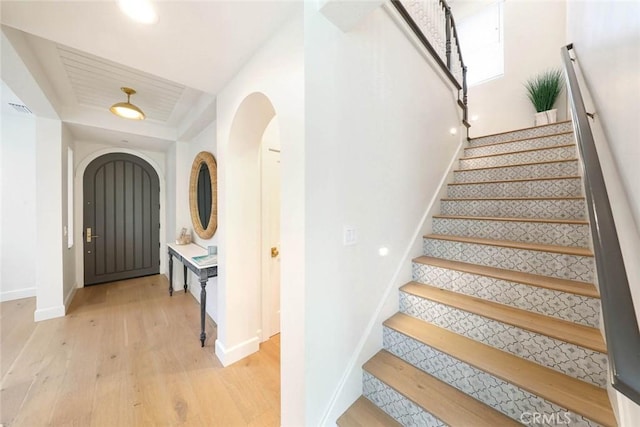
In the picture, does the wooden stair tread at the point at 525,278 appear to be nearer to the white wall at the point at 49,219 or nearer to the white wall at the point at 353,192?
the white wall at the point at 353,192

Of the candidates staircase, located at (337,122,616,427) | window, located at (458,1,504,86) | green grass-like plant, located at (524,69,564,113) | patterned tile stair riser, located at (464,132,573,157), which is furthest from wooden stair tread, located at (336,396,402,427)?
window, located at (458,1,504,86)

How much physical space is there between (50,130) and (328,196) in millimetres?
3761

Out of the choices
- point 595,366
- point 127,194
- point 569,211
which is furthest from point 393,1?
point 127,194

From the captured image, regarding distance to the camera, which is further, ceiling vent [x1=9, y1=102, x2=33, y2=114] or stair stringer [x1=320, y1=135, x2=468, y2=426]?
ceiling vent [x1=9, y1=102, x2=33, y2=114]

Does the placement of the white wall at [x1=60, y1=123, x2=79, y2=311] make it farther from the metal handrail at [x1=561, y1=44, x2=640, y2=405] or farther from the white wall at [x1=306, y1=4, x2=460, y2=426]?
the metal handrail at [x1=561, y1=44, x2=640, y2=405]

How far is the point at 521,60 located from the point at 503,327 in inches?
176

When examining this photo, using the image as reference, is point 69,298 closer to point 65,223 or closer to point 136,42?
point 65,223

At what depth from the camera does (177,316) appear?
294cm

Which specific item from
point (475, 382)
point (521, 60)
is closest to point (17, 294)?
point (475, 382)

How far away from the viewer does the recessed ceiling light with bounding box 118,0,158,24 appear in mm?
1234

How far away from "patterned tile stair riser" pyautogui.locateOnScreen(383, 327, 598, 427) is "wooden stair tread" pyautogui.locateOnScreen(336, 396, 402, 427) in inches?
13.0

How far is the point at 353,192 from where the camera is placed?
145 centimetres

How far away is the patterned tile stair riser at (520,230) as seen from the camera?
1559 mm

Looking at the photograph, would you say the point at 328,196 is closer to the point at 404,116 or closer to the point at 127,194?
the point at 404,116
